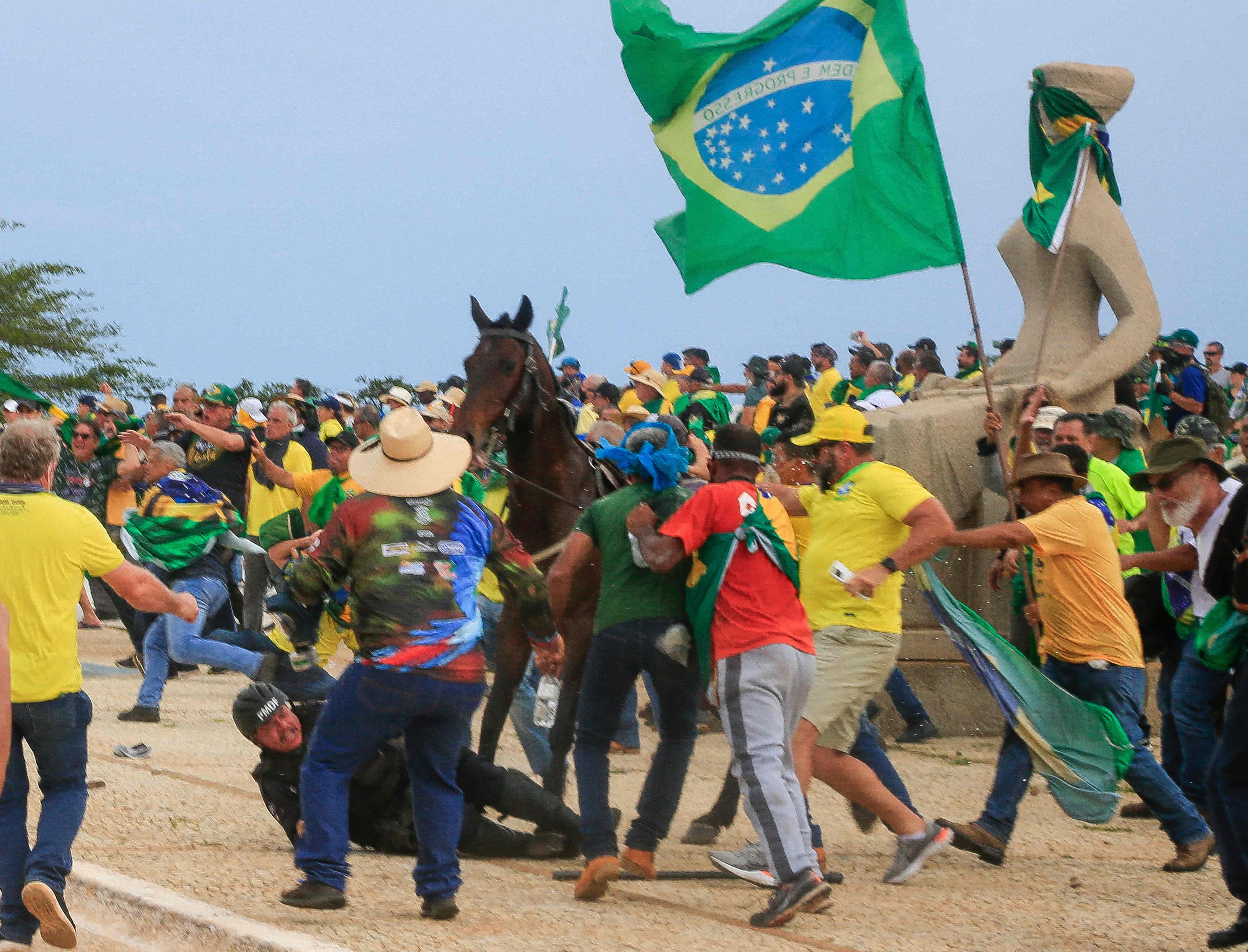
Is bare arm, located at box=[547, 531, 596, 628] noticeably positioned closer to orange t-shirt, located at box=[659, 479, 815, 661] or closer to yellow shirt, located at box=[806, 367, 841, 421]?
orange t-shirt, located at box=[659, 479, 815, 661]

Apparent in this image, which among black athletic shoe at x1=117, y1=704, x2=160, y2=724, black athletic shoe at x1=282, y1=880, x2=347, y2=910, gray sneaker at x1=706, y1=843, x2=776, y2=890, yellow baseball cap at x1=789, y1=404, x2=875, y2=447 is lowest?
black athletic shoe at x1=117, y1=704, x2=160, y2=724

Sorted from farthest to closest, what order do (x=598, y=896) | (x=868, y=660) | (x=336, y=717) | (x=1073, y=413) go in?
(x=1073, y=413), (x=868, y=660), (x=598, y=896), (x=336, y=717)

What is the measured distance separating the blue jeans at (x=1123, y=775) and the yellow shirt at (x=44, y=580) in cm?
387

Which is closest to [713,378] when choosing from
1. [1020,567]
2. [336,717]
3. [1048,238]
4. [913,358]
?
[913,358]

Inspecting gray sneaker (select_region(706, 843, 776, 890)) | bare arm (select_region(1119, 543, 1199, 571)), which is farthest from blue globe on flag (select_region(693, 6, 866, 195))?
gray sneaker (select_region(706, 843, 776, 890))

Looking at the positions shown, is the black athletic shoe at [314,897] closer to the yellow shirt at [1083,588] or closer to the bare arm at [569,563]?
the bare arm at [569,563]

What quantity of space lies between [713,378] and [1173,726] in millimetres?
9704

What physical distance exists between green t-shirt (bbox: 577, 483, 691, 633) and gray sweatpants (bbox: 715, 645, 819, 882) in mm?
405

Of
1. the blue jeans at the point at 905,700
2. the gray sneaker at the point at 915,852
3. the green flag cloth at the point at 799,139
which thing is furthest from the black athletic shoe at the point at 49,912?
the blue jeans at the point at 905,700

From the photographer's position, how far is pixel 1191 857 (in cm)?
667

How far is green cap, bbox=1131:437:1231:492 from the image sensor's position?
616 cm

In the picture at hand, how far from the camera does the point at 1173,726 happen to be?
7867mm

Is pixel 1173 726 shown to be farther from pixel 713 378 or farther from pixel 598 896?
pixel 713 378

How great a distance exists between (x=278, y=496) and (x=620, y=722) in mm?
8103
